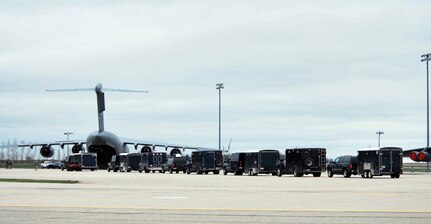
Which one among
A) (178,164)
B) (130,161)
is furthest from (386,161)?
(130,161)

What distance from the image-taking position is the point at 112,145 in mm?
102688

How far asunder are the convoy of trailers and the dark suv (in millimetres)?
96

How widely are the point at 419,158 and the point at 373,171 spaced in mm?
14012

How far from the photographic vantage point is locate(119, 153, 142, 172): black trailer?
102 metres

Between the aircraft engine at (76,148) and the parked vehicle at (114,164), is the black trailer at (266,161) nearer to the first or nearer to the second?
the parked vehicle at (114,164)

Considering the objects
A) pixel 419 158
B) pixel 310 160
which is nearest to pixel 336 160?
pixel 310 160

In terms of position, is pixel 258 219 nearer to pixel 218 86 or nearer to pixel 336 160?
pixel 336 160

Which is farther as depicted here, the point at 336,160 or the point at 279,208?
the point at 336,160

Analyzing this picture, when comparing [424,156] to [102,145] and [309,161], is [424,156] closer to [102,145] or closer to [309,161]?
[309,161]

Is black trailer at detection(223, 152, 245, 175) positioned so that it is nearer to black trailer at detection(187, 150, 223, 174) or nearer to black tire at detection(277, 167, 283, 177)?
black trailer at detection(187, 150, 223, 174)

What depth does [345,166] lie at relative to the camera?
6519 cm

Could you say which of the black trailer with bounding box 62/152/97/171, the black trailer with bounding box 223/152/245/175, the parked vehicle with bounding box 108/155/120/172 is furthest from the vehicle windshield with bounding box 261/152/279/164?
the black trailer with bounding box 62/152/97/171

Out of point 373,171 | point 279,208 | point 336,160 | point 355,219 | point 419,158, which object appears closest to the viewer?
point 355,219

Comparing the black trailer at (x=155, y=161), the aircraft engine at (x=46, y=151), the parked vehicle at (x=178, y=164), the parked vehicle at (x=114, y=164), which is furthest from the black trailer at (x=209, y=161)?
the aircraft engine at (x=46, y=151)
